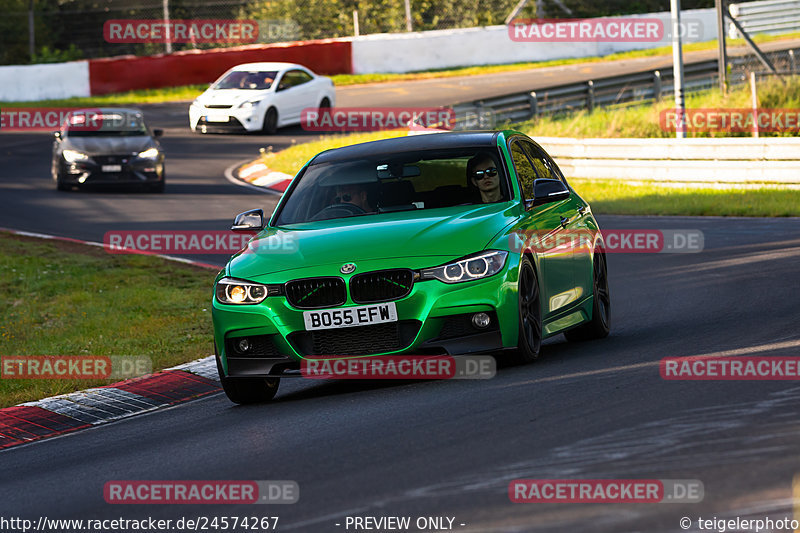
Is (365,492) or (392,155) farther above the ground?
(392,155)

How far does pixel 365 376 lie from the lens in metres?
8.41

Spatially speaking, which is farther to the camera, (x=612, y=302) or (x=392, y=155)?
(x=612, y=302)

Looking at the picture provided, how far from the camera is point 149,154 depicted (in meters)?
25.6

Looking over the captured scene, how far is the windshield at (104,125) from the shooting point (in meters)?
26.2

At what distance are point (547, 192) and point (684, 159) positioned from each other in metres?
14.3

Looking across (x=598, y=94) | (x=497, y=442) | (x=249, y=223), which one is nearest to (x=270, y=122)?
(x=598, y=94)

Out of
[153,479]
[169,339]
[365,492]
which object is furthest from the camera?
[169,339]

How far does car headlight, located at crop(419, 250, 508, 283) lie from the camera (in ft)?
26.8

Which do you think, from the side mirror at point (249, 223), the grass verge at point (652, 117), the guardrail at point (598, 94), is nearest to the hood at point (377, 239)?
the side mirror at point (249, 223)

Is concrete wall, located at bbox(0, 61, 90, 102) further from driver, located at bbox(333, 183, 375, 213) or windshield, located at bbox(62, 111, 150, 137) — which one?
driver, located at bbox(333, 183, 375, 213)

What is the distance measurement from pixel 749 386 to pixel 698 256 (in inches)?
329

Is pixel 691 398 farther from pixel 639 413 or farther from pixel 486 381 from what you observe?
pixel 486 381

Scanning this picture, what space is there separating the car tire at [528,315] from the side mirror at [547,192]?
0.67 metres

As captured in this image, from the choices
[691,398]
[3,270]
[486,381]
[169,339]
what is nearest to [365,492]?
[691,398]
